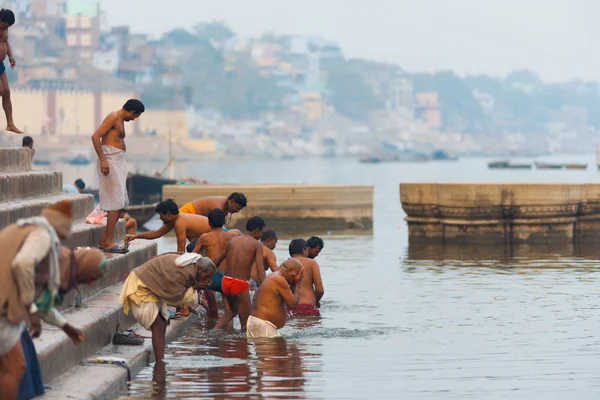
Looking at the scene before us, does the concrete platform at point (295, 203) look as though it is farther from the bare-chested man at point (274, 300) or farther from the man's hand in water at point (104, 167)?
the bare-chested man at point (274, 300)

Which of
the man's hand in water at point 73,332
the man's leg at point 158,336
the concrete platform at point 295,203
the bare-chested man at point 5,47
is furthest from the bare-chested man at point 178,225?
the concrete platform at point 295,203

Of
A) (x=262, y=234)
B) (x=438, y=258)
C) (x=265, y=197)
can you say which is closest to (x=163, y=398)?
(x=262, y=234)

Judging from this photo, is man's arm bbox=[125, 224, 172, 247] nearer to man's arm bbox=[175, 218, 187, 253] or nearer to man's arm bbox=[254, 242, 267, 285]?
man's arm bbox=[175, 218, 187, 253]

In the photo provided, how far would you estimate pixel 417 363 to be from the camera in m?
10.6

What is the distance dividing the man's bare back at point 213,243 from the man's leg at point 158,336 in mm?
2243

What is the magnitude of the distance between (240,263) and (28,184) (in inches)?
84.5

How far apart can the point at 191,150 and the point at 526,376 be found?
178 m

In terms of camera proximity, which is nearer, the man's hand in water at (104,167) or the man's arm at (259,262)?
the man's arm at (259,262)

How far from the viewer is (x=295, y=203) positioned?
3062 centimetres

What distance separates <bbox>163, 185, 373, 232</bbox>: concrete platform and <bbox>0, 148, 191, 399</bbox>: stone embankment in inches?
598

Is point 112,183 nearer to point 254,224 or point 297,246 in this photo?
point 254,224

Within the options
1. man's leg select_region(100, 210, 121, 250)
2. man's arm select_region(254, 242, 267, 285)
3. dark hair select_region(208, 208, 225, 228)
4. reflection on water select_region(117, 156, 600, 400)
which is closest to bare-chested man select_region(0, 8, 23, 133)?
man's leg select_region(100, 210, 121, 250)

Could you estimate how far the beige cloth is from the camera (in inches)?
474

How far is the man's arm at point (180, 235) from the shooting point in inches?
512
